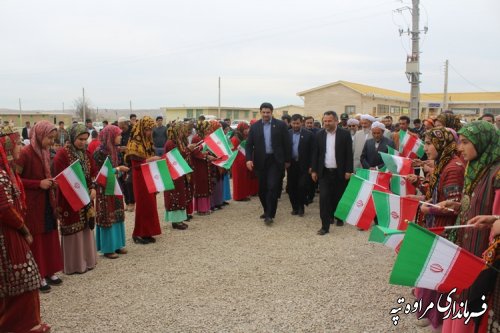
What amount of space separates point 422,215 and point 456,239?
2.54ft

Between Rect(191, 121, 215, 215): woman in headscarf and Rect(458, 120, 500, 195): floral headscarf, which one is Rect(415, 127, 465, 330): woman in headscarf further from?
Rect(191, 121, 215, 215): woman in headscarf

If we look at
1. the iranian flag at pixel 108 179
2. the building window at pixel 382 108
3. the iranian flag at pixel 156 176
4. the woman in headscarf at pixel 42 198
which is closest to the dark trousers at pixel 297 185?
the iranian flag at pixel 156 176

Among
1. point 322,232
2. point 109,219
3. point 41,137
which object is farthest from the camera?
point 322,232

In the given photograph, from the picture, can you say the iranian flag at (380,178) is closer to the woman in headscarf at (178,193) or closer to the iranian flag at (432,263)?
the woman in headscarf at (178,193)

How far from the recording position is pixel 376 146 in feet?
25.6

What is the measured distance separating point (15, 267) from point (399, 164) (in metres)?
4.96

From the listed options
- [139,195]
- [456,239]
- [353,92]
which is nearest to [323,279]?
[456,239]

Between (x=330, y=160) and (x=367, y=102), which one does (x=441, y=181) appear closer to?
(x=330, y=160)

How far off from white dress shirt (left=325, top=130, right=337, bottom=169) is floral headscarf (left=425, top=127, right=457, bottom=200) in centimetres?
349

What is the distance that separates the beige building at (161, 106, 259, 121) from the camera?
53781 mm

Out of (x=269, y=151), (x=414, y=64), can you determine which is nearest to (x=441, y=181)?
(x=269, y=151)

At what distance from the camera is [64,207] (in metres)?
5.14

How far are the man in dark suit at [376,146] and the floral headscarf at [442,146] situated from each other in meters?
3.96

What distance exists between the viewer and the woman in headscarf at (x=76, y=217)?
16.9 ft
